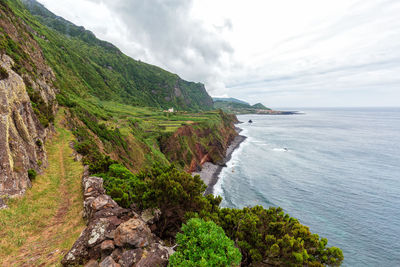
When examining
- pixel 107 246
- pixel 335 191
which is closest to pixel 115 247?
pixel 107 246

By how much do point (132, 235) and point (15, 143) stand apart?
14496 mm

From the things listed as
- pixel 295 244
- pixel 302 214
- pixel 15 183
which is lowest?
pixel 302 214

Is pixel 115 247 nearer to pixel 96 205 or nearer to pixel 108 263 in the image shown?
pixel 108 263

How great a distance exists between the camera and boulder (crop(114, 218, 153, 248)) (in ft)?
31.9

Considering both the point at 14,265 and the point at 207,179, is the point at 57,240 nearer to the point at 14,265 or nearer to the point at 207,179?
the point at 14,265

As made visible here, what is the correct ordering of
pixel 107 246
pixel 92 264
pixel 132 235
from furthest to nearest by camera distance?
1. pixel 132 235
2. pixel 107 246
3. pixel 92 264

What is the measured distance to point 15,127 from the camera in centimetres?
1667

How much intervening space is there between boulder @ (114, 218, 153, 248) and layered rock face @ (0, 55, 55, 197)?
10381mm

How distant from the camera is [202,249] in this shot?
33.2 feet

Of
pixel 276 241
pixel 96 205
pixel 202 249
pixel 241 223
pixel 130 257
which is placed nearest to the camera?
pixel 130 257

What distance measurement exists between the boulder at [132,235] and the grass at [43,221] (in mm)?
3379

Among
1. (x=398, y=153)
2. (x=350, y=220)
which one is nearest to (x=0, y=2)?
(x=350, y=220)

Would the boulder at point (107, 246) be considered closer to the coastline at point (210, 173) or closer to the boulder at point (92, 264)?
the boulder at point (92, 264)

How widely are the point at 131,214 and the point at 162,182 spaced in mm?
4163
